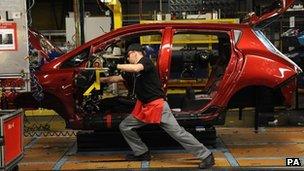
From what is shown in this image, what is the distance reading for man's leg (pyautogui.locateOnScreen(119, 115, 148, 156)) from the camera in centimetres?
622

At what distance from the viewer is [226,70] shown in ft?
21.7

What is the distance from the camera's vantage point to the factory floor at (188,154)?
6180 millimetres

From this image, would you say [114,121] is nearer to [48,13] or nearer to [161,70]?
[161,70]

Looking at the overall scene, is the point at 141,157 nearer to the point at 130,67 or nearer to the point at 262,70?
the point at 130,67

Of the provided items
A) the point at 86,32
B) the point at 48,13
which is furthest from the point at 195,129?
the point at 48,13

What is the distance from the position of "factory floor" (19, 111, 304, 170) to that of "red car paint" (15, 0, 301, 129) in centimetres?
55

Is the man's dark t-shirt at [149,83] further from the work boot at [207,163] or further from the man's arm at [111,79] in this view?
the work boot at [207,163]

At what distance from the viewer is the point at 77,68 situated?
661 cm

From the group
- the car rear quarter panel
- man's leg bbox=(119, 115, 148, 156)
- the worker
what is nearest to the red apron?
the worker

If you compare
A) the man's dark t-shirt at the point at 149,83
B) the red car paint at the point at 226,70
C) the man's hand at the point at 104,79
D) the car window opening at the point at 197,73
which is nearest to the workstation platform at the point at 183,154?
the red car paint at the point at 226,70

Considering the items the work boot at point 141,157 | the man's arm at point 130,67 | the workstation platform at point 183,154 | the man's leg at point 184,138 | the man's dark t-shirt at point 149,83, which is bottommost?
the workstation platform at point 183,154

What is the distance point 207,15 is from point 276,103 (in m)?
5.12

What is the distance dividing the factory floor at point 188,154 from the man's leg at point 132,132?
0.57 ft

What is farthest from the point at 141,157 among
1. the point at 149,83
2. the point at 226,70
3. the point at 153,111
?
the point at 226,70
